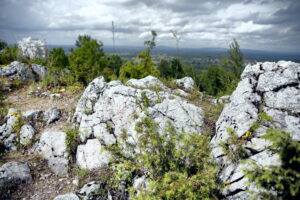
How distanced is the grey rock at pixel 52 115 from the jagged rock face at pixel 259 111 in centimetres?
750

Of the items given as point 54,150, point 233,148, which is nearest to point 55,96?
point 54,150

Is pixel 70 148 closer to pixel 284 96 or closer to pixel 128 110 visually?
pixel 128 110

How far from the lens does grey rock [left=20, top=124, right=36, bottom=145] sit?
301 inches

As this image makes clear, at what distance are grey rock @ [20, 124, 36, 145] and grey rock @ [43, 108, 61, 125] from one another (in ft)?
2.54

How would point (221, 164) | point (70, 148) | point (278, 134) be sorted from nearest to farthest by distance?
point (278, 134), point (221, 164), point (70, 148)

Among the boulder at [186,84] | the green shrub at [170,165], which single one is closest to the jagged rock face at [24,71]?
the boulder at [186,84]

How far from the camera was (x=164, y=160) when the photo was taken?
15.5 feet

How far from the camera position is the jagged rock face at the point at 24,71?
571 inches

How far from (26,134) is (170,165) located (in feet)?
22.5

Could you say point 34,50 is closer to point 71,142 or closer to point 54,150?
point 54,150

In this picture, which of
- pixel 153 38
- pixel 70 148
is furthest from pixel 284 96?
pixel 153 38

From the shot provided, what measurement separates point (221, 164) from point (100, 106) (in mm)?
5348

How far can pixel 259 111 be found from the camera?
5496 millimetres

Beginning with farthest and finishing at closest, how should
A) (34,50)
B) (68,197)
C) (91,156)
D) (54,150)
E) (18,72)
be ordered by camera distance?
(34,50)
(18,72)
(54,150)
(91,156)
(68,197)
